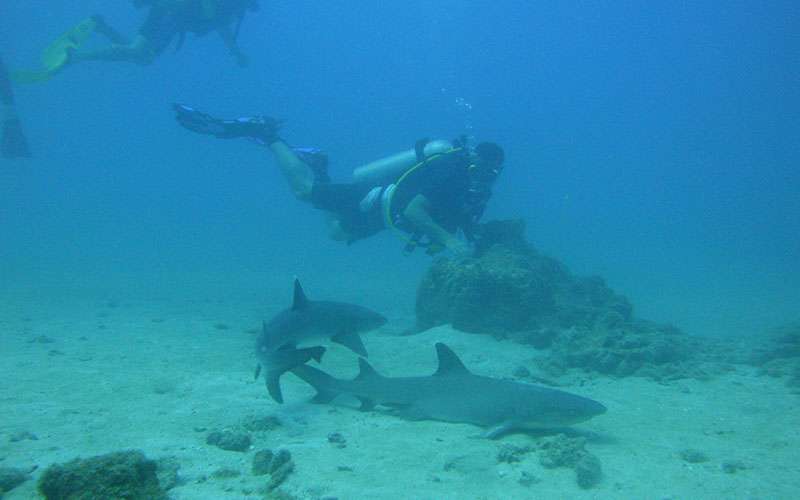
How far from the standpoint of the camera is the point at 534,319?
32.6 feet

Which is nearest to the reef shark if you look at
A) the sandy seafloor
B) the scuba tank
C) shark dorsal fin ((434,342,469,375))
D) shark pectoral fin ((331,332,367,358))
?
shark dorsal fin ((434,342,469,375))

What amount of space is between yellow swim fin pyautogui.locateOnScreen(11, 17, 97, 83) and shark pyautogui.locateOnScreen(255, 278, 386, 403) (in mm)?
13460

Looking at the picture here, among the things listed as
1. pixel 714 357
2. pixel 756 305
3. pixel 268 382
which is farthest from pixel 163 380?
pixel 756 305

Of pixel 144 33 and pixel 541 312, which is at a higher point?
pixel 144 33

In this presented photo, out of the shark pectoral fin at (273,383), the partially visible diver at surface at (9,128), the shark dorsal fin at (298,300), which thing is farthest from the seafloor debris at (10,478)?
the partially visible diver at surface at (9,128)

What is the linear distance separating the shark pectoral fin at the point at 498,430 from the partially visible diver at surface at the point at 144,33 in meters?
16.3

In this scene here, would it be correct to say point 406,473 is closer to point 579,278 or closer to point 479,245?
point 479,245

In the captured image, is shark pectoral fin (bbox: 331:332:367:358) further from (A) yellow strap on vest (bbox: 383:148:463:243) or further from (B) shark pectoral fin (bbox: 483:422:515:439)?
(A) yellow strap on vest (bbox: 383:148:463:243)

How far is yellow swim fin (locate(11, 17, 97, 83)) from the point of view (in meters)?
14.6

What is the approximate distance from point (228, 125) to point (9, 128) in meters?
9.23

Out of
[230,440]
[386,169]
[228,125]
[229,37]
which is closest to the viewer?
[230,440]

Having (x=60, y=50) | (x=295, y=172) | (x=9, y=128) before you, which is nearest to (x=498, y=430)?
(x=295, y=172)

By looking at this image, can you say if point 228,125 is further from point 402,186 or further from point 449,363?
point 449,363

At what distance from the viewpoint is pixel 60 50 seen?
14.7 meters
